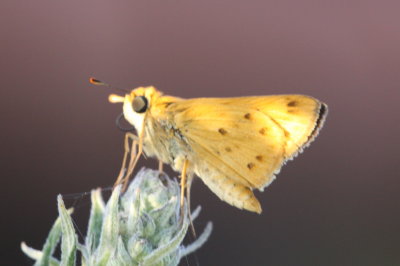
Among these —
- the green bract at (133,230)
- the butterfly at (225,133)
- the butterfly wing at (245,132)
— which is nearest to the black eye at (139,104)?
the butterfly at (225,133)

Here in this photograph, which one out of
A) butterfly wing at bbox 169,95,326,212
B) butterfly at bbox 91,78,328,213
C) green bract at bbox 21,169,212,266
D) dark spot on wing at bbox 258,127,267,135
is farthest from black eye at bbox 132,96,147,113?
green bract at bbox 21,169,212,266

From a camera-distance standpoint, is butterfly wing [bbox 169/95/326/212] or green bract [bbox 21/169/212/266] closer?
green bract [bbox 21/169/212/266]

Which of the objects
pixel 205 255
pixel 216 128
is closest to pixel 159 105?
pixel 216 128

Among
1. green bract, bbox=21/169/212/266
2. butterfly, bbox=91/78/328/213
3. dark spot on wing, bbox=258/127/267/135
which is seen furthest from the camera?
dark spot on wing, bbox=258/127/267/135

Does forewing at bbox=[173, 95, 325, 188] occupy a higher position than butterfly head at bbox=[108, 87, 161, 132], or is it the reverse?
butterfly head at bbox=[108, 87, 161, 132]

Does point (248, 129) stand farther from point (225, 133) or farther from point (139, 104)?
point (139, 104)

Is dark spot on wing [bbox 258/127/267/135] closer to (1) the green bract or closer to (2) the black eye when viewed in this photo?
(2) the black eye

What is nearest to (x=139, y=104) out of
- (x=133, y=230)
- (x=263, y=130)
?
(x=263, y=130)

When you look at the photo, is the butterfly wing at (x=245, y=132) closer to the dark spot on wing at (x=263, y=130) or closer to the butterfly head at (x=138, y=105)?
the dark spot on wing at (x=263, y=130)

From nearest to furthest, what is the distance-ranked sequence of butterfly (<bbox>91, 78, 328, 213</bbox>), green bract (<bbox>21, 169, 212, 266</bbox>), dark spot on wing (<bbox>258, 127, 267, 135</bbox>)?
green bract (<bbox>21, 169, 212, 266</bbox>), butterfly (<bbox>91, 78, 328, 213</bbox>), dark spot on wing (<bbox>258, 127, 267, 135</bbox>)
